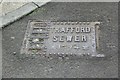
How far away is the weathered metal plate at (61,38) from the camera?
4.96 meters

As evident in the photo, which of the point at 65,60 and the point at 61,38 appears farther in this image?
the point at 61,38

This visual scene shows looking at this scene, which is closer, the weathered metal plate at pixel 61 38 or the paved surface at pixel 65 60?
the paved surface at pixel 65 60

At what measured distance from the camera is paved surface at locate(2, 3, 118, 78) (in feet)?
15.1

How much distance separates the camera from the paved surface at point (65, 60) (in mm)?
4590

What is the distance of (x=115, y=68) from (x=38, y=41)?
47.7 inches

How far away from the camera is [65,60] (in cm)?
479

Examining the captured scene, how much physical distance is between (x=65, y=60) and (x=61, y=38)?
0.46 m

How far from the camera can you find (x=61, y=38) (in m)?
5.14

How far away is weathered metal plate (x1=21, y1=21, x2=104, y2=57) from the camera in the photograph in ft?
16.3

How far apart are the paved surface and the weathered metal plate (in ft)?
0.37

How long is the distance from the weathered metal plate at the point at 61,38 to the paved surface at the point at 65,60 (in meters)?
0.11

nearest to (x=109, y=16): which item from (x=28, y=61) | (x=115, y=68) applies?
(x=115, y=68)

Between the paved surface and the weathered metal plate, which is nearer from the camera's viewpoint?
the paved surface

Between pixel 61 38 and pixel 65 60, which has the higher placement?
pixel 61 38
